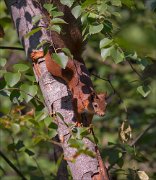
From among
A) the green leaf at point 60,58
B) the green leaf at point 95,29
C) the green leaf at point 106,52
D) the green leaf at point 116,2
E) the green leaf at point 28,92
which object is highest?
the green leaf at point 116,2

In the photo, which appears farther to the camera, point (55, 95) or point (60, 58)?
point (55, 95)

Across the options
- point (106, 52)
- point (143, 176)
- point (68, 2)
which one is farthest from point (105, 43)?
point (143, 176)

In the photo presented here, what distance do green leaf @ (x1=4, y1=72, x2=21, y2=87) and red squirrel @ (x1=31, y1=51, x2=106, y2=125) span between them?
5cm

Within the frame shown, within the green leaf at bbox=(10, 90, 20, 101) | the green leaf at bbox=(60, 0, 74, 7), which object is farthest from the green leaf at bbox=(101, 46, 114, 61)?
the green leaf at bbox=(10, 90, 20, 101)

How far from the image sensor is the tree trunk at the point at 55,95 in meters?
0.83

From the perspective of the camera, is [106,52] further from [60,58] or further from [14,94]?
[14,94]

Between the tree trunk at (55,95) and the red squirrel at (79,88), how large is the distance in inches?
0.6

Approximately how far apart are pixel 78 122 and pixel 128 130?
17 centimetres

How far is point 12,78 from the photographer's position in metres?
0.92

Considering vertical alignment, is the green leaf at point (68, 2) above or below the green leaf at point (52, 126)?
above

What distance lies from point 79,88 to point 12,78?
6.3 inches

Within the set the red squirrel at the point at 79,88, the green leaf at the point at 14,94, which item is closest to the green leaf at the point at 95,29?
the red squirrel at the point at 79,88

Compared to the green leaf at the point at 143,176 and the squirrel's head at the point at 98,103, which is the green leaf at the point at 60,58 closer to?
the squirrel's head at the point at 98,103

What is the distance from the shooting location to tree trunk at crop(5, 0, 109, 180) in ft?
2.73
